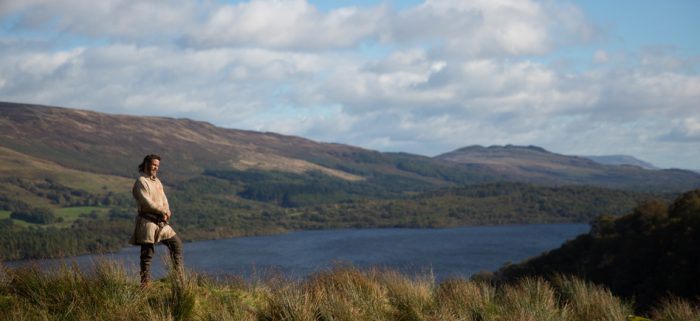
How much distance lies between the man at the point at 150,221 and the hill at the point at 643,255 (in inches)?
581

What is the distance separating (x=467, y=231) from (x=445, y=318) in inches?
7162

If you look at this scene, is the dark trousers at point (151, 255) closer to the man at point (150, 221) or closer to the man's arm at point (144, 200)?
the man at point (150, 221)

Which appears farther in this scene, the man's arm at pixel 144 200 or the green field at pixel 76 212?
the green field at pixel 76 212

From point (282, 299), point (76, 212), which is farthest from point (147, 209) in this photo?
point (76, 212)

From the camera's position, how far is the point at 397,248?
139 metres

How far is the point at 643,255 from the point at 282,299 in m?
39.5

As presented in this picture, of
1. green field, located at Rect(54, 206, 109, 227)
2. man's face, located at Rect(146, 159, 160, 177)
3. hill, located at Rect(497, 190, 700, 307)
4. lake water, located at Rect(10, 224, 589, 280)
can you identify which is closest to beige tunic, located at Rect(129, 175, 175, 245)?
man's face, located at Rect(146, 159, 160, 177)

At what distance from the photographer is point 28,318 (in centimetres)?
756

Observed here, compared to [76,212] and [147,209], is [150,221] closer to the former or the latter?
[147,209]

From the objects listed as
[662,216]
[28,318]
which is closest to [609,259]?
[662,216]

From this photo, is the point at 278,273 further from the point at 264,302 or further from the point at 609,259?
the point at 609,259

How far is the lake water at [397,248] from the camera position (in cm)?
10675

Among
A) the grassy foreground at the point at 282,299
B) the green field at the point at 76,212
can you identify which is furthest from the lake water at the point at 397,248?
the grassy foreground at the point at 282,299

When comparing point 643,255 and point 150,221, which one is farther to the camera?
point 643,255
